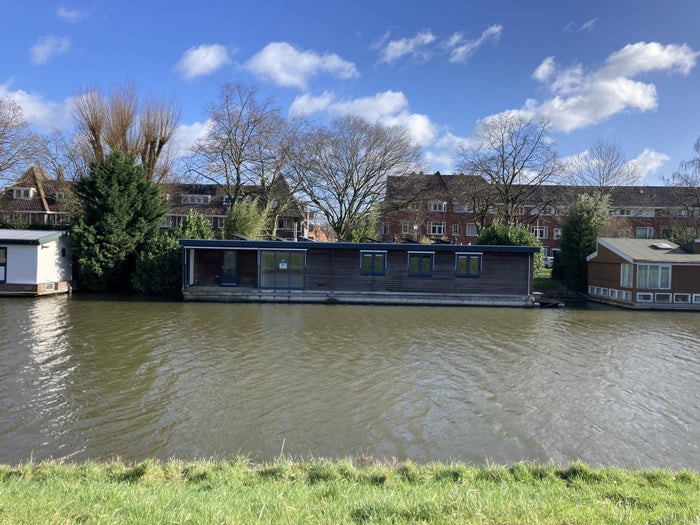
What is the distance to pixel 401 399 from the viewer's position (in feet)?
28.2

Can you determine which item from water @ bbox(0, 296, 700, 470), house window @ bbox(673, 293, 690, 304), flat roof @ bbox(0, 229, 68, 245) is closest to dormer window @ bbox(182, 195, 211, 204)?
flat roof @ bbox(0, 229, 68, 245)

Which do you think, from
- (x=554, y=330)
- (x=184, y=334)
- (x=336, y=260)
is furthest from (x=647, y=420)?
(x=336, y=260)

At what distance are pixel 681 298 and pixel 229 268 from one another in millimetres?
22730

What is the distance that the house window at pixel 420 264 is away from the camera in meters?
23.6

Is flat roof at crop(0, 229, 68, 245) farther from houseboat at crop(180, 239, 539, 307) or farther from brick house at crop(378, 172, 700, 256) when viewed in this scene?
brick house at crop(378, 172, 700, 256)

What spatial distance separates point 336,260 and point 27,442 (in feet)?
58.6

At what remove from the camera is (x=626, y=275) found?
23500 mm

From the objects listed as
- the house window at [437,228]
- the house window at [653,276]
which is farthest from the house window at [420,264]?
the house window at [437,228]

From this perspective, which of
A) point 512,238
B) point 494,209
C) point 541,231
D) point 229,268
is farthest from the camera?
point 541,231

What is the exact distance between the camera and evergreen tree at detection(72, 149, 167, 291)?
2442cm

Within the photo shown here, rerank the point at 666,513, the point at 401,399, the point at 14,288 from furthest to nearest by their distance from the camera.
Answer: the point at 14,288, the point at 401,399, the point at 666,513

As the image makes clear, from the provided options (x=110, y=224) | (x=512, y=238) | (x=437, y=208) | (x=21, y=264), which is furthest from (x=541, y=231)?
(x=21, y=264)

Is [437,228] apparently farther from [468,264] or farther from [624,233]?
[468,264]

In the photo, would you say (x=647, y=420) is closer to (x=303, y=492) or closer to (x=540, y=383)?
(x=540, y=383)
